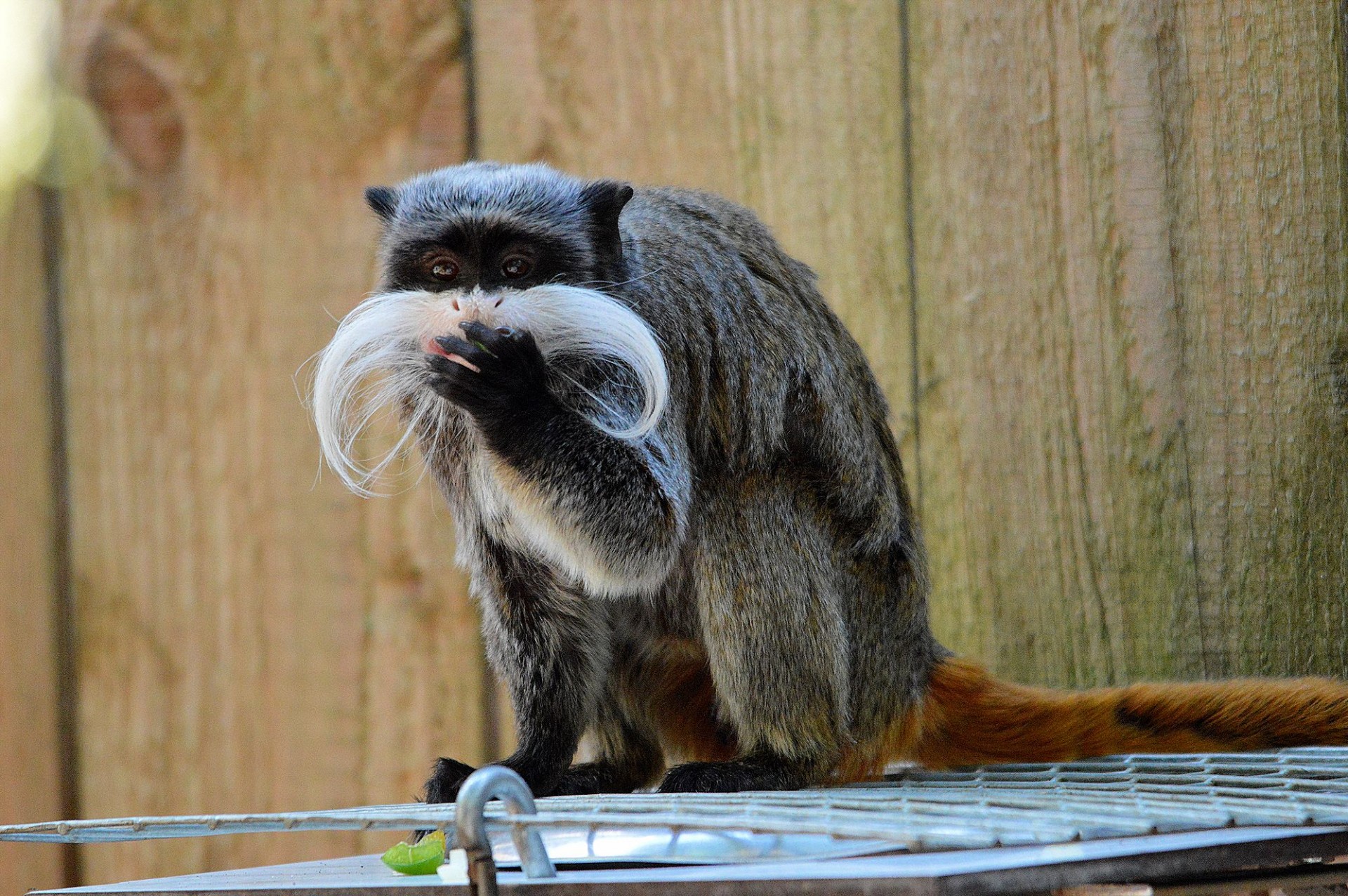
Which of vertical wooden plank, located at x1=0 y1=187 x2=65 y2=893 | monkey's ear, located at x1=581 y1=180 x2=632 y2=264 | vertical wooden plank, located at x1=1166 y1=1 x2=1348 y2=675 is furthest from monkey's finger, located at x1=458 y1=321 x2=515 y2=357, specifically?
vertical wooden plank, located at x1=1166 y1=1 x2=1348 y2=675

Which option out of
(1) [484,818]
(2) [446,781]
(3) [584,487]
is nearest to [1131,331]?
(3) [584,487]

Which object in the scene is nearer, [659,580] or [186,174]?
[659,580]

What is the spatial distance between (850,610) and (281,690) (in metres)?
1.19

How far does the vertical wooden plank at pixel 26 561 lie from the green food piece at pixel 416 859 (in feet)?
4.01

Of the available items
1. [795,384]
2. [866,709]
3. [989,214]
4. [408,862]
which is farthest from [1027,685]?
[408,862]

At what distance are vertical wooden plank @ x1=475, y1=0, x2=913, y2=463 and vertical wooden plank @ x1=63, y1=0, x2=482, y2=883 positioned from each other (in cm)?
16

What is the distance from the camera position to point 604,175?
9.33ft

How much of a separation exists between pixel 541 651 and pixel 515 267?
28.1 inches

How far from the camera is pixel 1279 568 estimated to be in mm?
2551

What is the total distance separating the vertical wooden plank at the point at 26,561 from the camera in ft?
8.72

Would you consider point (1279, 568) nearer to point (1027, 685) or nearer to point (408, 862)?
point (1027, 685)

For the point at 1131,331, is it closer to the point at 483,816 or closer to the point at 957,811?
the point at 957,811

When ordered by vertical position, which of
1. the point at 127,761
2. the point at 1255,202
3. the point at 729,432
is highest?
the point at 1255,202

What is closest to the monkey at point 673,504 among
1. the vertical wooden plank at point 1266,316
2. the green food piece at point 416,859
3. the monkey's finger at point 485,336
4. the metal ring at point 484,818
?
the monkey's finger at point 485,336
